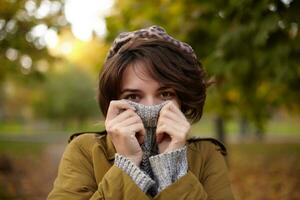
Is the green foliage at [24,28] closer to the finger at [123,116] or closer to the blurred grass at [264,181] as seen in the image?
the blurred grass at [264,181]

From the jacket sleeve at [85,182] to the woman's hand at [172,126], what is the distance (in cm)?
22

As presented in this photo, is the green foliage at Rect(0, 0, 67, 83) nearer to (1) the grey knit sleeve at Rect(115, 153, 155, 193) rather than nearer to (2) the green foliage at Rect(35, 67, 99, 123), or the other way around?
(1) the grey knit sleeve at Rect(115, 153, 155, 193)

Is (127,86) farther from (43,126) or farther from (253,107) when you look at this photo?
(43,126)

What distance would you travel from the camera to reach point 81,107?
133 feet

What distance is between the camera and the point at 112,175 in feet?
6.06

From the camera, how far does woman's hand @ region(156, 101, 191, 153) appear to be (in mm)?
1867

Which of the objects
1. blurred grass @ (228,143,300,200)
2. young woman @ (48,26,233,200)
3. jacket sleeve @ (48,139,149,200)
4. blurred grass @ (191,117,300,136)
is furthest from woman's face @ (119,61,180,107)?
blurred grass @ (191,117,300,136)

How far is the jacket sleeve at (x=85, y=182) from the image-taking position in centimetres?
182

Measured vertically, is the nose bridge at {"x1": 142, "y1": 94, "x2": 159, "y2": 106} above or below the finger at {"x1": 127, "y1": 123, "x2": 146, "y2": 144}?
above

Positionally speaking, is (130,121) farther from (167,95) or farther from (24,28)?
(24,28)

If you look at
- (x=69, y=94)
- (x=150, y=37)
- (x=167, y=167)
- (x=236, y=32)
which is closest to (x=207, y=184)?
(x=167, y=167)

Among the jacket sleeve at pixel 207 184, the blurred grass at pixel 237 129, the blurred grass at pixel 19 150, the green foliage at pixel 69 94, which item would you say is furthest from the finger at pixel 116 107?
the green foliage at pixel 69 94

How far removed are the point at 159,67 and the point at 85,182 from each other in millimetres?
594

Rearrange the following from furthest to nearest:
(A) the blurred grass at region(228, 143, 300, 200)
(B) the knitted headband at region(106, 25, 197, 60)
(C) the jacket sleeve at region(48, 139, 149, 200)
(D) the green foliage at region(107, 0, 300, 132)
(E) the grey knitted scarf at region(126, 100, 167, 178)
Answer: (A) the blurred grass at region(228, 143, 300, 200) < (D) the green foliage at region(107, 0, 300, 132) < (B) the knitted headband at region(106, 25, 197, 60) < (E) the grey knitted scarf at region(126, 100, 167, 178) < (C) the jacket sleeve at region(48, 139, 149, 200)
